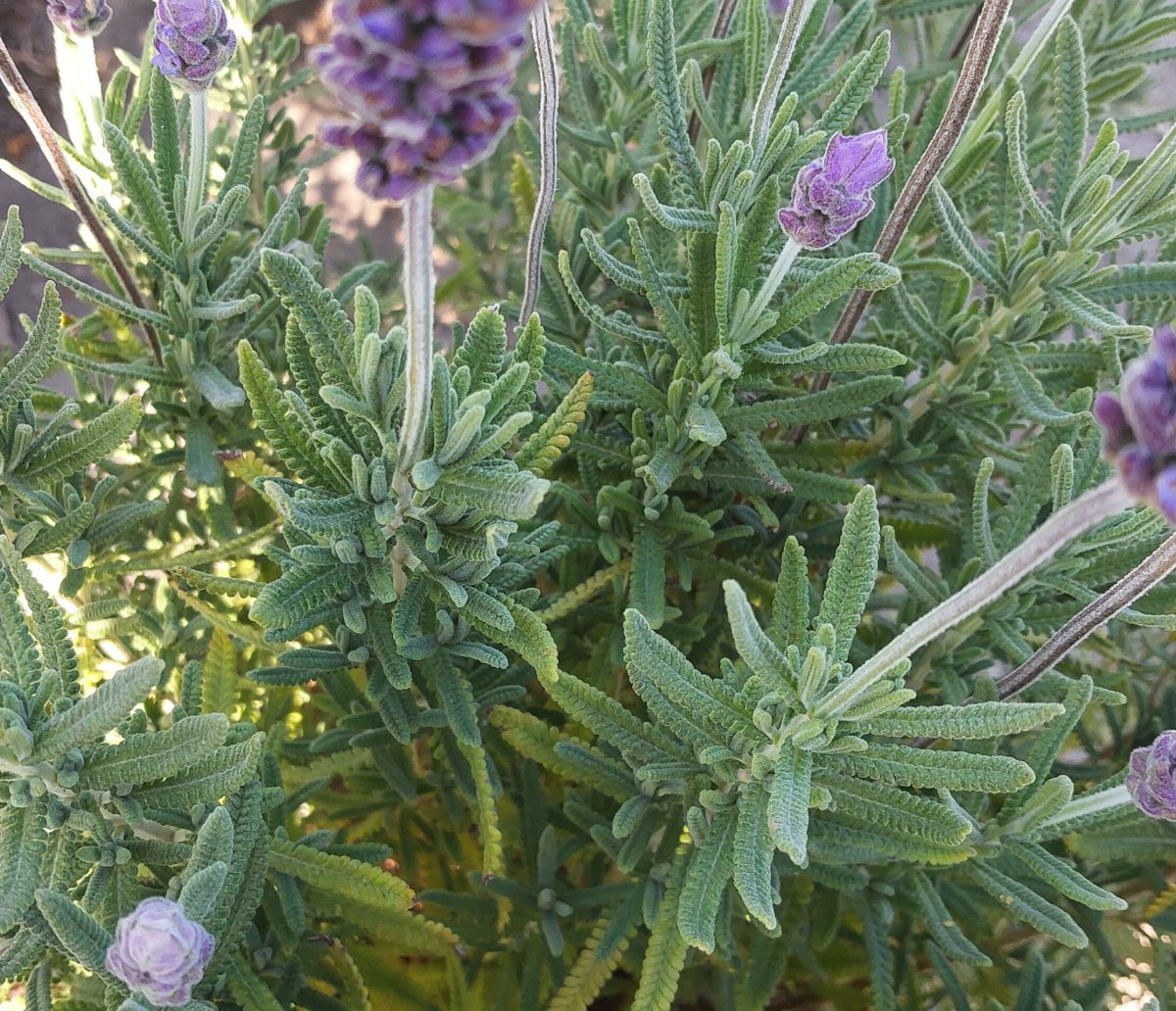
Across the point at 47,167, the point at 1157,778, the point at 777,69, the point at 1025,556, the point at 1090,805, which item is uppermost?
the point at 777,69

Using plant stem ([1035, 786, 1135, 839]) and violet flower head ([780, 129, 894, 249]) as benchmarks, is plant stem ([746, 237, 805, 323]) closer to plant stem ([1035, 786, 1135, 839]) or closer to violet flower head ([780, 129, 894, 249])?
violet flower head ([780, 129, 894, 249])

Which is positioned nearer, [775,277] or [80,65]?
[775,277]

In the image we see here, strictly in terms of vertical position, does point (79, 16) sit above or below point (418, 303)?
above

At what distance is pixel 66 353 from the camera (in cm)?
117

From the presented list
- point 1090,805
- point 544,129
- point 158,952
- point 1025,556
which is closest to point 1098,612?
point 1090,805

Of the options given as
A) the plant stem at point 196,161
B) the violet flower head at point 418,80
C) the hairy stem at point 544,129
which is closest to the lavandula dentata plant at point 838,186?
the hairy stem at point 544,129

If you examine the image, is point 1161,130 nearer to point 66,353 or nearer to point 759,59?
Result: point 759,59

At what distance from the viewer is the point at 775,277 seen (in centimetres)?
100

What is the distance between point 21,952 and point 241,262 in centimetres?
78

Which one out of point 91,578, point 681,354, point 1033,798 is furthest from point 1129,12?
point 91,578

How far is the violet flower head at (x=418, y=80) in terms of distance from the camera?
41 cm

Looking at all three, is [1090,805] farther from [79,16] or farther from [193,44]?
[79,16]

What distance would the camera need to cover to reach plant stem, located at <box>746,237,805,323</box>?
3.19 ft

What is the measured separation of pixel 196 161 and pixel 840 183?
0.67 meters
